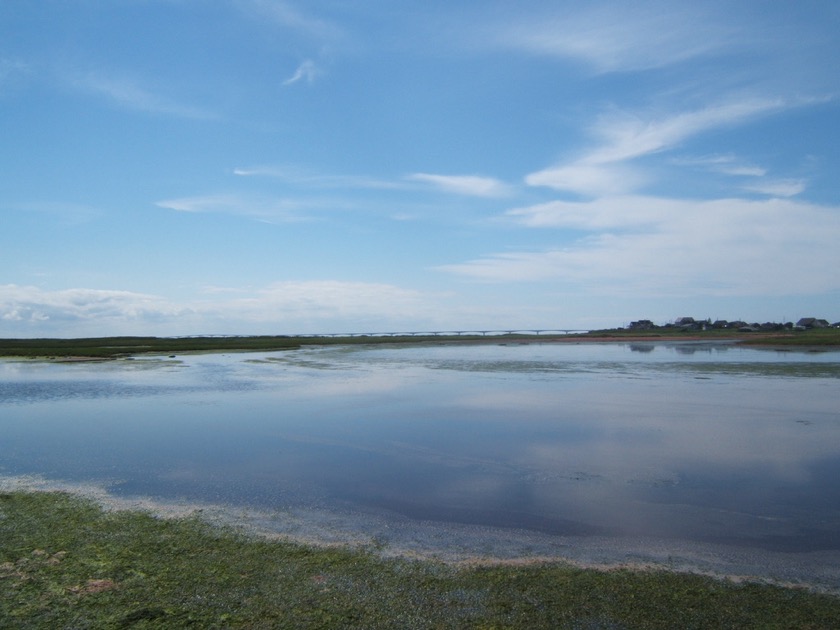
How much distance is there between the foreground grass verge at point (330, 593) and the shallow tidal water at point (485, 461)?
79cm

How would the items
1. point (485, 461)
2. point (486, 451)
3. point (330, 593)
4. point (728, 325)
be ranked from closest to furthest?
1. point (330, 593)
2. point (485, 461)
3. point (486, 451)
4. point (728, 325)

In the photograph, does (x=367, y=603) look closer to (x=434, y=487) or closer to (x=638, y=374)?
(x=434, y=487)

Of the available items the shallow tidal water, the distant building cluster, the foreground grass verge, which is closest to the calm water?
the shallow tidal water

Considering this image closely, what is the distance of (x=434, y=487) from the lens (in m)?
10.0

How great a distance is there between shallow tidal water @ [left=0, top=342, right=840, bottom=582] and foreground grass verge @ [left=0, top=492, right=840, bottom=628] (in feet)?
2.60

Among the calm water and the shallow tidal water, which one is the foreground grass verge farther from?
the calm water

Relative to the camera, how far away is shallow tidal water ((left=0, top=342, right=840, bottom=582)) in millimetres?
7762

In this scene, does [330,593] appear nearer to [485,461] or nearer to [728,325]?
[485,461]

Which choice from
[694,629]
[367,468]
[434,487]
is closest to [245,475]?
[367,468]

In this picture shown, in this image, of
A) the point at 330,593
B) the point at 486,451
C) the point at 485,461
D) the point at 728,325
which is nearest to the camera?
the point at 330,593

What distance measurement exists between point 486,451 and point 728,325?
107491 mm

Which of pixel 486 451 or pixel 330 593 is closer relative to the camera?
pixel 330 593

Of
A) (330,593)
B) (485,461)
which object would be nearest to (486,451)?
(485,461)

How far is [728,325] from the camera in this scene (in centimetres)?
10638
